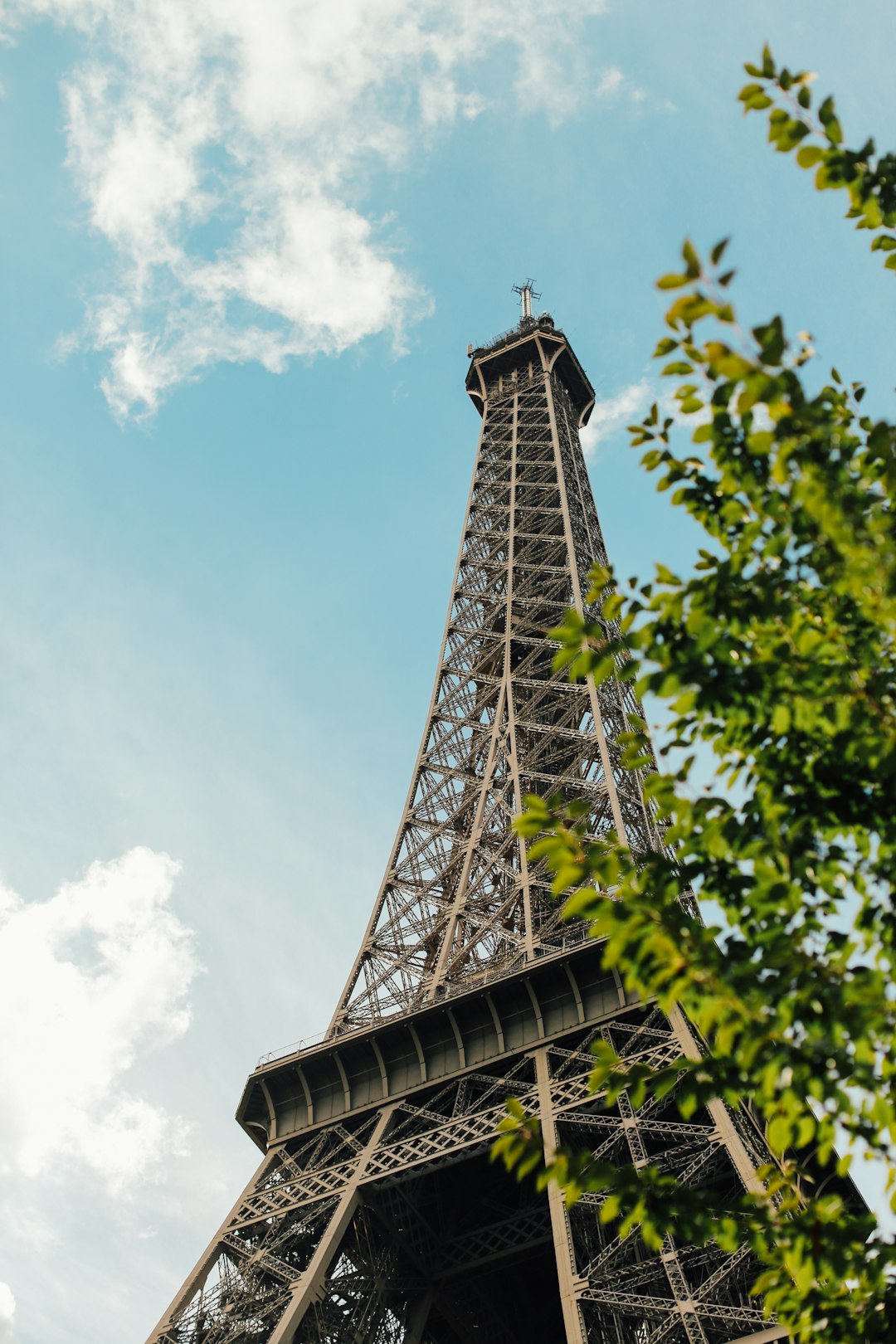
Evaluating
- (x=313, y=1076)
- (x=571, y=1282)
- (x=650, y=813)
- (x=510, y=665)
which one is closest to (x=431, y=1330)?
(x=313, y=1076)

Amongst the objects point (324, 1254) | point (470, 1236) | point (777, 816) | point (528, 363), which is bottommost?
point (777, 816)

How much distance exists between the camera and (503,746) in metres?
41.6

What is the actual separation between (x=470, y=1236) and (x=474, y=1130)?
364 cm

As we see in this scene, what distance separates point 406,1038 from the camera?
29.8 meters

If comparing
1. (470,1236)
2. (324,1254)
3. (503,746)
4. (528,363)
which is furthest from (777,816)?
(528,363)

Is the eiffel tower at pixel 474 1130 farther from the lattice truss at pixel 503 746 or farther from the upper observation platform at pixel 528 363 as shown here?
the upper observation platform at pixel 528 363

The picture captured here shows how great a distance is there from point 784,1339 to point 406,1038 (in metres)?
12.8

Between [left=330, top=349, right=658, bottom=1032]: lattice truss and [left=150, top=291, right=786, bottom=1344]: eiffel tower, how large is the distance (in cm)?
13

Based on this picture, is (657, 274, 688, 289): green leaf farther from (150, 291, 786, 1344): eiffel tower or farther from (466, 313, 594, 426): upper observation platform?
(466, 313, 594, 426): upper observation platform

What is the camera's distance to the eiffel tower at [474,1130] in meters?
22.1

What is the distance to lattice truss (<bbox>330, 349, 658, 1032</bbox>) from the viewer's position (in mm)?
33625

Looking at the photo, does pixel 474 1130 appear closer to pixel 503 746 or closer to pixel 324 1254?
pixel 324 1254

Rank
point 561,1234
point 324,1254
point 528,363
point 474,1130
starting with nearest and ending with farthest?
1. point 561,1234
2. point 324,1254
3. point 474,1130
4. point 528,363

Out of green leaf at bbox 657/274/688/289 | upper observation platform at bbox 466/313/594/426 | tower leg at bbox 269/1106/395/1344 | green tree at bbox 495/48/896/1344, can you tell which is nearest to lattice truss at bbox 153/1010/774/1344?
tower leg at bbox 269/1106/395/1344
